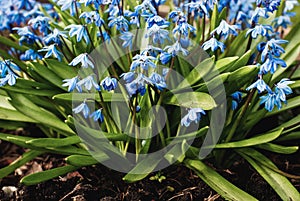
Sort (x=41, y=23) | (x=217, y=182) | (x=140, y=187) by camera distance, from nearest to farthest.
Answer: (x=217, y=182)
(x=140, y=187)
(x=41, y=23)

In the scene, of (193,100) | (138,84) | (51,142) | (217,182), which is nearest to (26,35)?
(51,142)

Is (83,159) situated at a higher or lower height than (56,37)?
lower

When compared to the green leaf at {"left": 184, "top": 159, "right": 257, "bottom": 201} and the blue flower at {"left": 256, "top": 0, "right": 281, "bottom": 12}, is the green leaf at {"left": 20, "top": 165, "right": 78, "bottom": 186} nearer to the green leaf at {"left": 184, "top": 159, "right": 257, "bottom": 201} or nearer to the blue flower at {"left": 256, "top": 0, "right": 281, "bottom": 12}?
the green leaf at {"left": 184, "top": 159, "right": 257, "bottom": 201}

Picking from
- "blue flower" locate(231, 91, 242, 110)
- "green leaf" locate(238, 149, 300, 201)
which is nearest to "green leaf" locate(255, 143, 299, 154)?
"green leaf" locate(238, 149, 300, 201)

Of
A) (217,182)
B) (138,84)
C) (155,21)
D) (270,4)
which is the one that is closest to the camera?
(138,84)

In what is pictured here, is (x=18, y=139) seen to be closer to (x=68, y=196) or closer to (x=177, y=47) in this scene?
(x=68, y=196)

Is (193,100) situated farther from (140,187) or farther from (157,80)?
(140,187)

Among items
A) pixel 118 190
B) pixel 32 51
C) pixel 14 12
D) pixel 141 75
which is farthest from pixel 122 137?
pixel 14 12

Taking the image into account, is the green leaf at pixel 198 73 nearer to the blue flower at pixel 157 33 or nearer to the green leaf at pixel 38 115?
the blue flower at pixel 157 33
